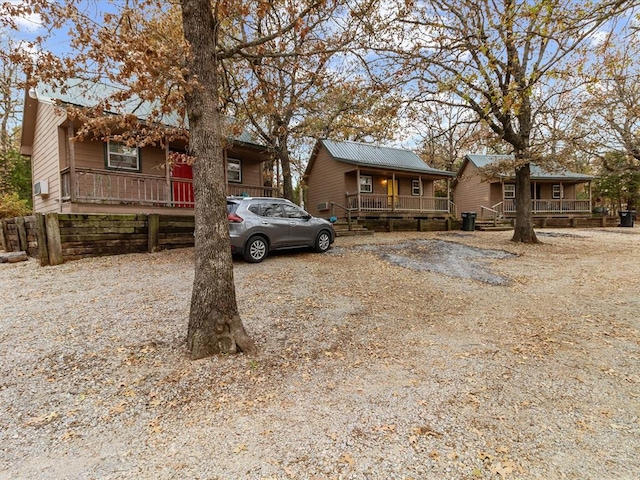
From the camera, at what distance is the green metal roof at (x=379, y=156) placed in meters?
19.9

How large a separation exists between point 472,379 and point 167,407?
290 cm

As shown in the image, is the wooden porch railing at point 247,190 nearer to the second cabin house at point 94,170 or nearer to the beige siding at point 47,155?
the second cabin house at point 94,170

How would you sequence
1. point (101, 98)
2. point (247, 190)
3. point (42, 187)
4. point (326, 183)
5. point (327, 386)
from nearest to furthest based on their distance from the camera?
point (327, 386)
point (101, 98)
point (42, 187)
point (247, 190)
point (326, 183)

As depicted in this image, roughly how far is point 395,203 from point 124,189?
1398 cm

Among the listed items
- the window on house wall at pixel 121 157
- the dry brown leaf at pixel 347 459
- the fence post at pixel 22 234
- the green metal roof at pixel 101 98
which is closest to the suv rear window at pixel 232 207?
the green metal roof at pixel 101 98

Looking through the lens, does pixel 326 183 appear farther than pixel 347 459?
Yes

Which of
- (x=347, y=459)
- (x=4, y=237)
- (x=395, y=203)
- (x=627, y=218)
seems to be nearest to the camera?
(x=347, y=459)

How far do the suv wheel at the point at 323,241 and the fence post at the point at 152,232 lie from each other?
4898mm

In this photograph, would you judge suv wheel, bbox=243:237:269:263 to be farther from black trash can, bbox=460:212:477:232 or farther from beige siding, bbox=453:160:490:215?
beige siding, bbox=453:160:490:215

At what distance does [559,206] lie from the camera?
24.5 meters

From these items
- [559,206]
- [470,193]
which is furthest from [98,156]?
[559,206]

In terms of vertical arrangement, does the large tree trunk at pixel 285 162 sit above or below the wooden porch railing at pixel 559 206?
above

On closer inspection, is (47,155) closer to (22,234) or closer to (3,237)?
(3,237)

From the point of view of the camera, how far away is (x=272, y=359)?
3.81 metres
